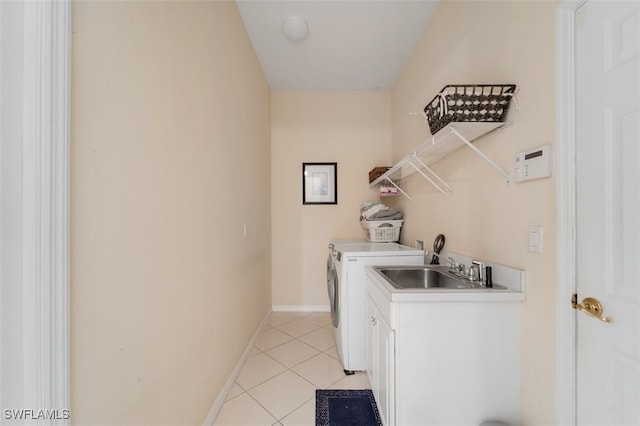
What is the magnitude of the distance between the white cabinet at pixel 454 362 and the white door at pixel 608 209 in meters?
0.27

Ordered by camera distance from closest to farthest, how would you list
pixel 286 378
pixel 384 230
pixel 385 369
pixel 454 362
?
pixel 454 362, pixel 385 369, pixel 286 378, pixel 384 230

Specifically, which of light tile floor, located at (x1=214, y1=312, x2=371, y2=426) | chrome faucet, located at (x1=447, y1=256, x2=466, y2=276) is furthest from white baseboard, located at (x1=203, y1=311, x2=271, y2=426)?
chrome faucet, located at (x1=447, y1=256, x2=466, y2=276)

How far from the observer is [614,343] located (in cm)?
82

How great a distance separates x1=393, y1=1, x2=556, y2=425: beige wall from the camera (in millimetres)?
1048

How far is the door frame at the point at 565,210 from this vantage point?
0.96m

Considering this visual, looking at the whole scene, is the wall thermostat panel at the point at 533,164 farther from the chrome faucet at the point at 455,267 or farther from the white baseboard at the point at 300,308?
the white baseboard at the point at 300,308

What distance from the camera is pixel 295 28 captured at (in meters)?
2.18

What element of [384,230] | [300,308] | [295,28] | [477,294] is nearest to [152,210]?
[477,294]

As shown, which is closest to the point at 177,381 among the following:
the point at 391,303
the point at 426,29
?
the point at 391,303

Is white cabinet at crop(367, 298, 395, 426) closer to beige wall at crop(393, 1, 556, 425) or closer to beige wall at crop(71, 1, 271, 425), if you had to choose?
beige wall at crop(393, 1, 556, 425)

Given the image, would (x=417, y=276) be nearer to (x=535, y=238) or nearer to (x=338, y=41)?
(x=535, y=238)

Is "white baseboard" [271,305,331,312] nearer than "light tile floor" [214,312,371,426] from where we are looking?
No

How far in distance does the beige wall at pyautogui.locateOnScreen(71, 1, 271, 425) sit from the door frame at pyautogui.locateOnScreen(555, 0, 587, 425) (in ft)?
5.26

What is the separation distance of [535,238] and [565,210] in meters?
0.17
